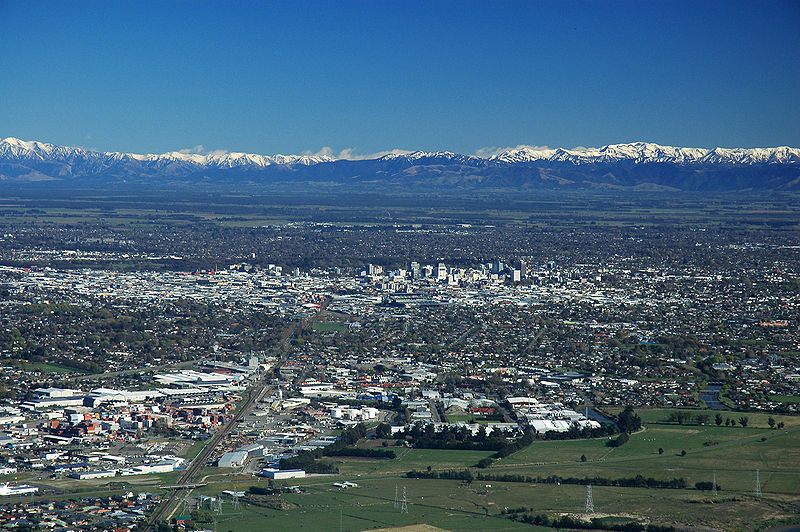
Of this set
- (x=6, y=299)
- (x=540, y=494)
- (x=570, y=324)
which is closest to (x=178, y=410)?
(x=540, y=494)

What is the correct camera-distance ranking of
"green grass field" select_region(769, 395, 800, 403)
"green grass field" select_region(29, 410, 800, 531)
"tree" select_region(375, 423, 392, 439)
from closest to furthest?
1. "green grass field" select_region(29, 410, 800, 531)
2. "tree" select_region(375, 423, 392, 439)
3. "green grass field" select_region(769, 395, 800, 403)

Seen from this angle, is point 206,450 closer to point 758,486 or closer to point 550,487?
point 550,487

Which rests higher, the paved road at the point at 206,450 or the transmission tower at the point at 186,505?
the transmission tower at the point at 186,505

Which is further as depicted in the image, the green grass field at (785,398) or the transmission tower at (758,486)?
the green grass field at (785,398)

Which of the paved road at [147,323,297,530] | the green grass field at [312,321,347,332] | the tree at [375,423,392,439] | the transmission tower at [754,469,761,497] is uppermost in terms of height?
the transmission tower at [754,469,761,497]

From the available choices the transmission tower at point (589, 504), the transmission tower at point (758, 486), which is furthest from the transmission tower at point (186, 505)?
the transmission tower at point (758, 486)

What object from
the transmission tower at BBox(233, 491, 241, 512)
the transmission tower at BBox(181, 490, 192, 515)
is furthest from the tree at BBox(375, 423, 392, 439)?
the transmission tower at BBox(181, 490, 192, 515)

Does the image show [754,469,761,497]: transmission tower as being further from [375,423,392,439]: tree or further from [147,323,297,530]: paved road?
[147,323,297,530]: paved road

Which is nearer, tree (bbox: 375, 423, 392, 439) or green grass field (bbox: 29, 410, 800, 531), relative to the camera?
green grass field (bbox: 29, 410, 800, 531)

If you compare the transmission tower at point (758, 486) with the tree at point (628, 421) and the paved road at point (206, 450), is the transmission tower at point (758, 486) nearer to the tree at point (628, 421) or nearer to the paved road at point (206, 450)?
the tree at point (628, 421)

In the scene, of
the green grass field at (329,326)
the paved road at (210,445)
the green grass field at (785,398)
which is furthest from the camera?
the green grass field at (329,326)

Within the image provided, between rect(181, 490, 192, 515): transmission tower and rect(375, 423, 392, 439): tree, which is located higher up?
rect(375, 423, 392, 439): tree

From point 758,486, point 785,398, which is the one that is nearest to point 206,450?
point 758,486
